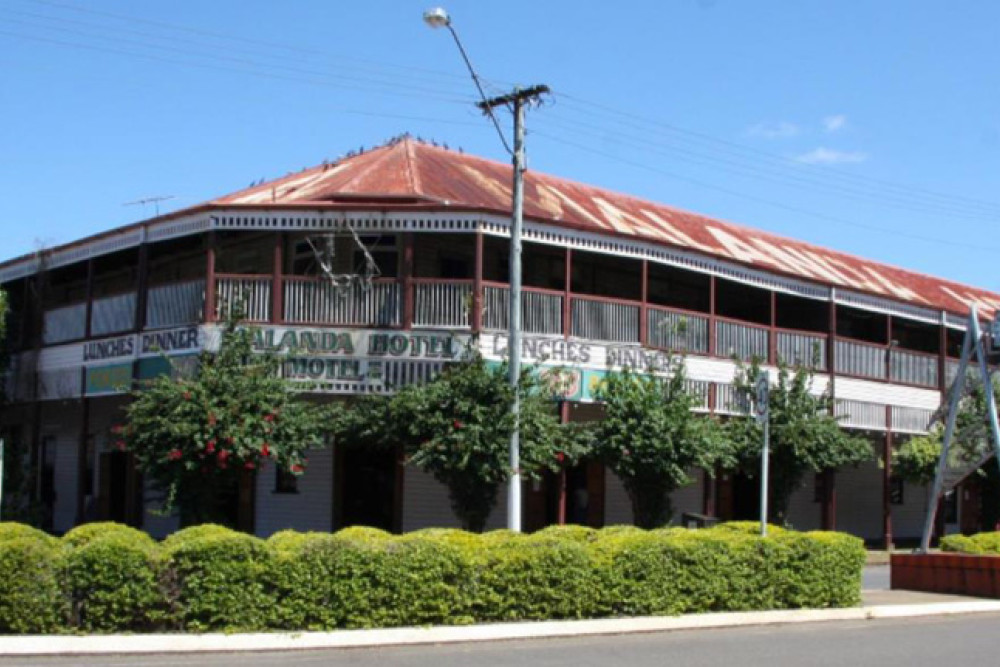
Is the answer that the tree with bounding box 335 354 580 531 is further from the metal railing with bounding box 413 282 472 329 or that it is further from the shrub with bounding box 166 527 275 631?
the shrub with bounding box 166 527 275 631

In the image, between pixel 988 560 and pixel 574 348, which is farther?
pixel 574 348

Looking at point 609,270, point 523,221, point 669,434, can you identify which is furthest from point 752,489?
point 523,221

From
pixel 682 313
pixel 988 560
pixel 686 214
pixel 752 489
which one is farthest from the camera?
pixel 686 214

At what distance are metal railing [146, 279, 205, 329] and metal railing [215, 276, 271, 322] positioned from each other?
1.06 feet

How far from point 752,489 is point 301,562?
64.1 feet

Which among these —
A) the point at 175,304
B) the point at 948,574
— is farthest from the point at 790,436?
the point at 175,304

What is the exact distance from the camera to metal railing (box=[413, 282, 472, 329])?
21047 millimetres

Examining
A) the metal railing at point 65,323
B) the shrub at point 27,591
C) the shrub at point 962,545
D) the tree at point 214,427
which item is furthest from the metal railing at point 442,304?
the shrub at point 27,591

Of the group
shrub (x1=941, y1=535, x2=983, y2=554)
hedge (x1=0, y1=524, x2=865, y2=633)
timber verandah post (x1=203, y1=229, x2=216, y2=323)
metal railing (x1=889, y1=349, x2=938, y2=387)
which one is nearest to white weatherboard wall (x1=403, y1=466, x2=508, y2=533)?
timber verandah post (x1=203, y1=229, x2=216, y2=323)

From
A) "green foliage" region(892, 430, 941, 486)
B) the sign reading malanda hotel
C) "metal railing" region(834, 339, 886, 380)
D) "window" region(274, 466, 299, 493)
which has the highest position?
"metal railing" region(834, 339, 886, 380)

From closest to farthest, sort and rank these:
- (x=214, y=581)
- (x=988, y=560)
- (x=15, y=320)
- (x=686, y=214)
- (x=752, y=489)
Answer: (x=214, y=581) < (x=988, y=560) < (x=15, y=320) < (x=752, y=489) < (x=686, y=214)

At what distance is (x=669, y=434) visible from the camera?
21734 mm

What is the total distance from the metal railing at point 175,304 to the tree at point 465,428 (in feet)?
10.7

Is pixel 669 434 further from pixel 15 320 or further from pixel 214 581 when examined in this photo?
pixel 15 320
